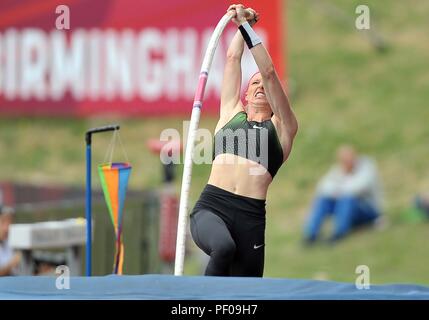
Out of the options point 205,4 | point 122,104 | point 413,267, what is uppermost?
point 205,4

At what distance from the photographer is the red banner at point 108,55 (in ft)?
60.7

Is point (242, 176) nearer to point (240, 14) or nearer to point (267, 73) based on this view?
point (267, 73)

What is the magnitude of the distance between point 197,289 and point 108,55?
12.7 metres

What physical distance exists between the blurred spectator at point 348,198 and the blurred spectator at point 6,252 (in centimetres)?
594

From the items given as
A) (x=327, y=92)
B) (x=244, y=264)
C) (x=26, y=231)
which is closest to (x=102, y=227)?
(x=26, y=231)

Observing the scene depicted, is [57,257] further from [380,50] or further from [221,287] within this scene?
[380,50]

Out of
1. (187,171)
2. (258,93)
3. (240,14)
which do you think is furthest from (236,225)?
(240,14)

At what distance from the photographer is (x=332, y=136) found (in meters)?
19.5

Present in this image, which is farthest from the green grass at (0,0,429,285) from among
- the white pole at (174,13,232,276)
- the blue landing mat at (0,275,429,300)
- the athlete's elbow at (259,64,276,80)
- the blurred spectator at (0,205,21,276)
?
the blue landing mat at (0,275,429,300)

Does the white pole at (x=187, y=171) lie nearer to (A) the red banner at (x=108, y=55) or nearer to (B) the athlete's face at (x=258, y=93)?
(B) the athlete's face at (x=258, y=93)

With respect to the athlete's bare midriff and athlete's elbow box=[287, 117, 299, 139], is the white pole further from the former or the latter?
athlete's elbow box=[287, 117, 299, 139]

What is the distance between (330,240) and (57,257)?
5.70 metres

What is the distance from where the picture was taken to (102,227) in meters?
11.6

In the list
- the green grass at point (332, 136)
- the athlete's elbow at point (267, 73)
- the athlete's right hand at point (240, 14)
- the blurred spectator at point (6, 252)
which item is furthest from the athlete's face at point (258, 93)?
the green grass at point (332, 136)
